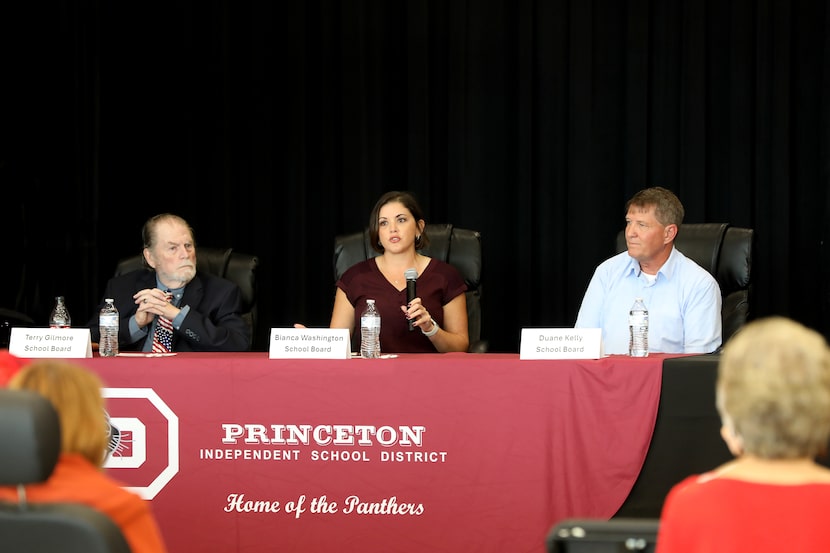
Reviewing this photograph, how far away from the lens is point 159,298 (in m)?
3.93

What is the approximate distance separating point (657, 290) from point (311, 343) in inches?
55.8

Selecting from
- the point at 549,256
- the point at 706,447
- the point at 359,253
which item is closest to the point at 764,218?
the point at 549,256

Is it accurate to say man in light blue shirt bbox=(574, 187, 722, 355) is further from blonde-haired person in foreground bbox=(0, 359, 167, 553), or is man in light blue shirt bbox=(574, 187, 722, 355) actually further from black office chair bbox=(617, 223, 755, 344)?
blonde-haired person in foreground bbox=(0, 359, 167, 553)

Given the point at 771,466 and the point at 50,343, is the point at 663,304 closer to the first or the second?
the point at 50,343

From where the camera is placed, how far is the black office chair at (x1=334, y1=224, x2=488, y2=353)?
455 centimetres

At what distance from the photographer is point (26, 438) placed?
4.94ft

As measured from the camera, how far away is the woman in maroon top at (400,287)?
4.27 metres

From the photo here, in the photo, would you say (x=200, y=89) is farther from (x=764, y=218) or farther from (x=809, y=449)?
(x=809, y=449)

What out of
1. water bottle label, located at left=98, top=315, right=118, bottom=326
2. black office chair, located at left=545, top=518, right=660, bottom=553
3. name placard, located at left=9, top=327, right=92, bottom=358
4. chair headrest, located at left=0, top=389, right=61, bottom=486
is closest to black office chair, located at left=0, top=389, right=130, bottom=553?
chair headrest, located at left=0, top=389, right=61, bottom=486

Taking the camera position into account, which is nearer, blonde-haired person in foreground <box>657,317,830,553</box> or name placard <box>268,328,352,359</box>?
blonde-haired person in foreground <box>657,317,830,553</box>

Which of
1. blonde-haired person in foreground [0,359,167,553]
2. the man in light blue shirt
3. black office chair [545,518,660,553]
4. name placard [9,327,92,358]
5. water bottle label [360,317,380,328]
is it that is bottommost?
black office chair [545,518,660,553]

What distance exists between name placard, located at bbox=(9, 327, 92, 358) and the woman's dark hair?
51.3 inches

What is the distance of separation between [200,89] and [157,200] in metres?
0.64

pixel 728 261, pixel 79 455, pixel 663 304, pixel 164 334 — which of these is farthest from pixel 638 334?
pixel 79 455
